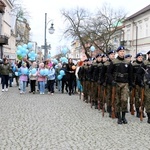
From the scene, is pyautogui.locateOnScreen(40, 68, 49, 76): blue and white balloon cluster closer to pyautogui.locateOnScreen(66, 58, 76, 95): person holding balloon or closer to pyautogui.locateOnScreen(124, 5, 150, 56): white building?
pyautogui.locateOnScreen(66, 58, 76, 95): person holding balloon

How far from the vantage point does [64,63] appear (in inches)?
836

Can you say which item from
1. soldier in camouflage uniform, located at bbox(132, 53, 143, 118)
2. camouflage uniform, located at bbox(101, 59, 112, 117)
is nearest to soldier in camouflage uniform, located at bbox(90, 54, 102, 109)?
camouflage uniform, located at bbox(101, 59, 112, 117)

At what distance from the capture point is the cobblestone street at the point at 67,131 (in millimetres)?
7664

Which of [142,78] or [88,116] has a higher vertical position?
[142,78]

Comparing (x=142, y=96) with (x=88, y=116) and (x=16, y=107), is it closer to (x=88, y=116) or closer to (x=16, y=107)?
(x=88, y=116)

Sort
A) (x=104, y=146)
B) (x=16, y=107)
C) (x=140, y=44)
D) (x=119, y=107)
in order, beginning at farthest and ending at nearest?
(x=140, y=44), (x=16, y=107), (x=119, y=107), (x=104, y=146)

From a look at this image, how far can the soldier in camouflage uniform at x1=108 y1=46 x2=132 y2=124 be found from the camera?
10.5 meters

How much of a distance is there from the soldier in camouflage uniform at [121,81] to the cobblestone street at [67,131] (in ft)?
1.26

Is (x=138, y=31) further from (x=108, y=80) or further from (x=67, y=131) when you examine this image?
(x=67, y=131)

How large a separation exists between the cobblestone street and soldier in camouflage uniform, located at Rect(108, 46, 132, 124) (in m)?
0.38

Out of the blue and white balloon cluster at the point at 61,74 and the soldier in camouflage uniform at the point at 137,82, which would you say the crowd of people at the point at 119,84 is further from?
the blue and white balloon cluster at the point at 61,74

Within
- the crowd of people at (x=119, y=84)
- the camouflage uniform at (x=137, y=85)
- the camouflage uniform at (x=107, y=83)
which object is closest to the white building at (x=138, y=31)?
the crowd of people at (x=119, y=84)

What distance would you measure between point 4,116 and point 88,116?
246 cm

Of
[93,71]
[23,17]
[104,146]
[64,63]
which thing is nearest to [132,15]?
[23,17]
